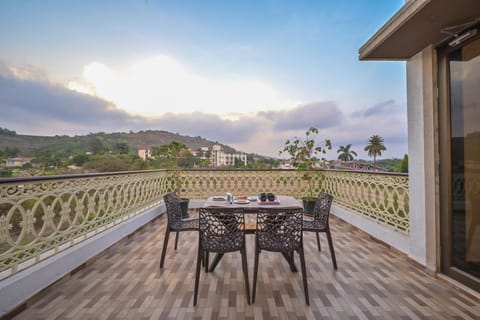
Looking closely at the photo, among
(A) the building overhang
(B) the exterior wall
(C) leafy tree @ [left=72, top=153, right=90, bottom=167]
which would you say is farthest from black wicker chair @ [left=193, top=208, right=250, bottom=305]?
(C) leafy tree @ [left=72, top=153, right=90, bottom=167]

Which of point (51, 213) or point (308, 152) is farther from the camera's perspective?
point (308, 152)

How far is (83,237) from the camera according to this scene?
2.81m

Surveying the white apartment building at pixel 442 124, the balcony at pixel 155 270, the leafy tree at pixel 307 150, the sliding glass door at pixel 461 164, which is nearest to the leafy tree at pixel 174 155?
the balcony at pixel 155 270

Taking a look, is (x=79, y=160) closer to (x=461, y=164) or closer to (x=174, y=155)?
(x=174, y=155)

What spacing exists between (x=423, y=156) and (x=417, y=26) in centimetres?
142

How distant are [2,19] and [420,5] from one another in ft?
31.4

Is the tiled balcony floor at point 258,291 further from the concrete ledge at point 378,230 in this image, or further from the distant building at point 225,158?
the distant building at point 225,158

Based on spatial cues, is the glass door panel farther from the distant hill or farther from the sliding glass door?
the distant hill

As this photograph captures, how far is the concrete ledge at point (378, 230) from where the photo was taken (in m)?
2.99

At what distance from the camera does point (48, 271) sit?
7.04 ft

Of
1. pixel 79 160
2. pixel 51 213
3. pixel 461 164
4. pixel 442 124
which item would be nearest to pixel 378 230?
pixel 461 164

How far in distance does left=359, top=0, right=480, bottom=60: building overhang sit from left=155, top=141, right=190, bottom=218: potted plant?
4.32m

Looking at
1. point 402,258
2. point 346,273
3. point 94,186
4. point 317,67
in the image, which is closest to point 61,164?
point 94,186

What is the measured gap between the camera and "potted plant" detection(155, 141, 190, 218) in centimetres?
537
